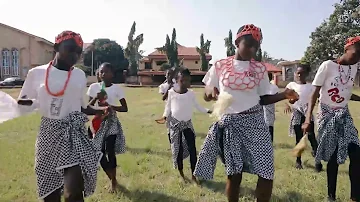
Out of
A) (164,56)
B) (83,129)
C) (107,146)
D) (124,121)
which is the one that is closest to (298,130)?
(107,146)

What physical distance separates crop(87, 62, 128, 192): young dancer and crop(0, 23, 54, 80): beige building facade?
46.1 metres

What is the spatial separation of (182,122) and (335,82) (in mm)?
2218

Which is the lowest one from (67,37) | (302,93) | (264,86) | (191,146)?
(191,146)

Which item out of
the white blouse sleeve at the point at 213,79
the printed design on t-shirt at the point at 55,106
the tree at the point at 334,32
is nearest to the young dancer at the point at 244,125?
the white blouse sleeve at the point at 213,79

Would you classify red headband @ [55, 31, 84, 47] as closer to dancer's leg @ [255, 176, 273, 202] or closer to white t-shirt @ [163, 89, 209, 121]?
dancer's leg @ [255, 176, 273, 202]

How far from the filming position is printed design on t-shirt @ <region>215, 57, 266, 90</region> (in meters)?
3.70

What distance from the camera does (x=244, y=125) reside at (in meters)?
3.72

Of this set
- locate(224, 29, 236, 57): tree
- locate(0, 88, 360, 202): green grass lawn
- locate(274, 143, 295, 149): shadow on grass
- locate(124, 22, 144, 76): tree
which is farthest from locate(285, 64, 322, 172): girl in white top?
locate(124, 22, 144, 76): tree

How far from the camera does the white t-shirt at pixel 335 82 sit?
4.48 meters

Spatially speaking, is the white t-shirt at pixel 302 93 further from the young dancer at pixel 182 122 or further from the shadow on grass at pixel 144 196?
the shadow on grass at pixel 144 196

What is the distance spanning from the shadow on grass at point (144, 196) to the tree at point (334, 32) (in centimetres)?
3060

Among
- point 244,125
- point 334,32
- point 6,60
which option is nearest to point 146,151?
point 244,125

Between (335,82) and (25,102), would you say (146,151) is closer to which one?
(335,82)

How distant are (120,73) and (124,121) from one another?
1402 inches
